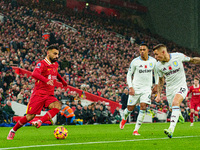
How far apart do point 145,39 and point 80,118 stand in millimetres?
27341

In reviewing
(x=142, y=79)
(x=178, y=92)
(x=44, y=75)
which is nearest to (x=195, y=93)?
(x=142, y=79)

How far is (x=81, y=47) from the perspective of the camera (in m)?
31.3

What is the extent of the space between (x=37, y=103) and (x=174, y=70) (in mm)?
3543

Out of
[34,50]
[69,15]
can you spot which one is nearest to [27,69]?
[34,50]

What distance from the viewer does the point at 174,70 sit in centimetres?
848

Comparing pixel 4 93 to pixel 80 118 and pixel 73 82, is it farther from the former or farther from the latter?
pixel 73 82

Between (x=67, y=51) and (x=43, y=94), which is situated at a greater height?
(x=67, y=51)

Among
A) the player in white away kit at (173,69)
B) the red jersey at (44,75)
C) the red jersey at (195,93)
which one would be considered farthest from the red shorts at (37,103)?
the red jersey at (195,93)

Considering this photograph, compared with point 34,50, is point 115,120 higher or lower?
lower

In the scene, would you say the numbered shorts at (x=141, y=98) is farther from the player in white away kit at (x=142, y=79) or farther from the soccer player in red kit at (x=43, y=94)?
the soccer player in red kit at (x=43, y=94)

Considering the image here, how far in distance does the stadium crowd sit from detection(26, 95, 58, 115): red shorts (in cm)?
954

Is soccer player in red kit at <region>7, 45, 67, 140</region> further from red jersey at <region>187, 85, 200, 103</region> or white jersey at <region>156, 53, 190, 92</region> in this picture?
red jersey at <region>187, 85, 200, 103</region>

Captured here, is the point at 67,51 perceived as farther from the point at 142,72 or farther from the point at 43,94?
the point at 43,94

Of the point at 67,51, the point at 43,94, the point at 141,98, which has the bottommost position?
the point at 141,98
